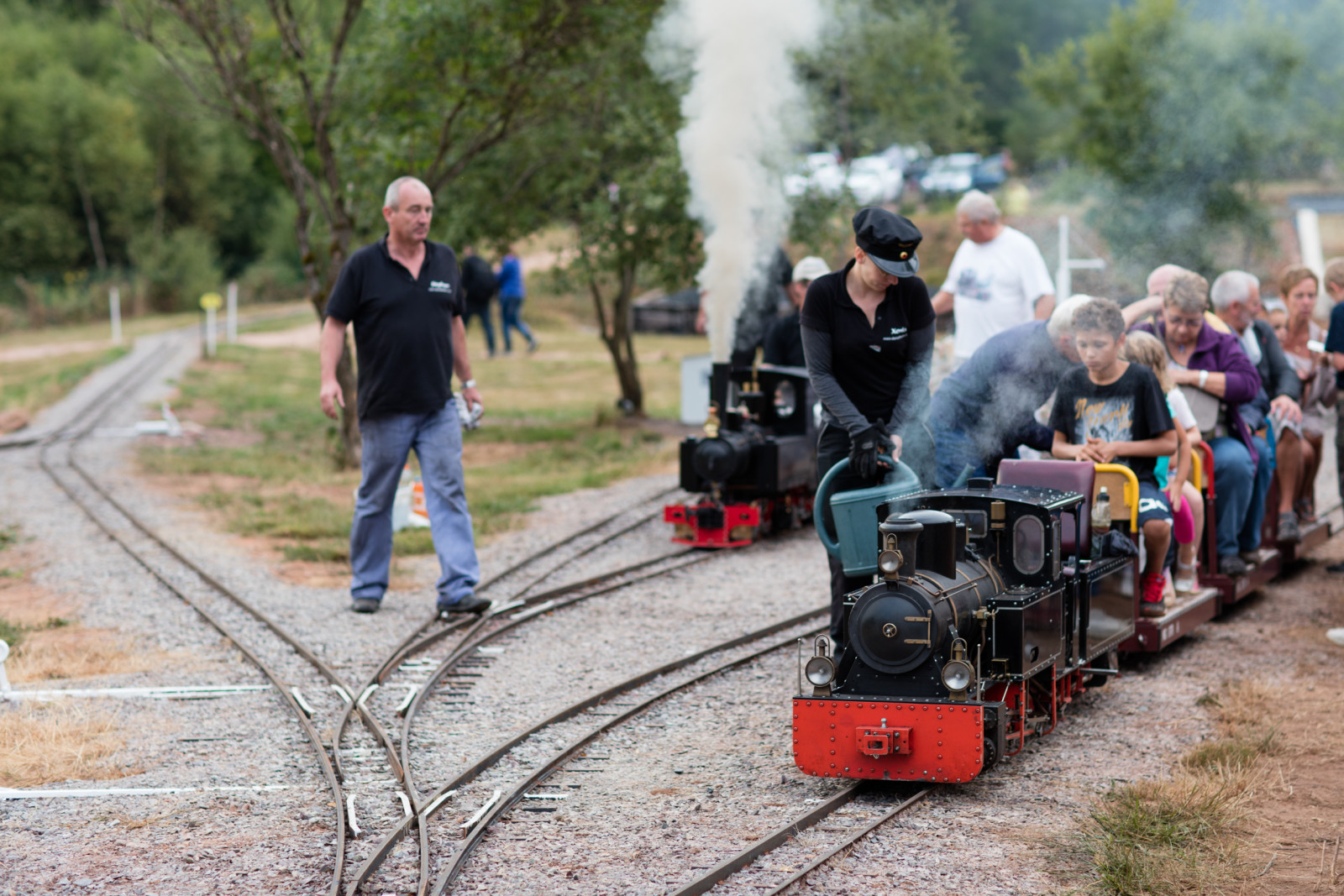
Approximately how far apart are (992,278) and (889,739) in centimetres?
409

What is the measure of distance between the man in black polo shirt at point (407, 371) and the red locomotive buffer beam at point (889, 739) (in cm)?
301

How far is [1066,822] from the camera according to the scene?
4398mm

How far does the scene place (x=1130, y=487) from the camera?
591 centimetres

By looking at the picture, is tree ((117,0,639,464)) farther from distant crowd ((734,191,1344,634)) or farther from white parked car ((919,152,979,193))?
white parked car ((919,152,979,193))

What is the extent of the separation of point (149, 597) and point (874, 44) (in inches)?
807

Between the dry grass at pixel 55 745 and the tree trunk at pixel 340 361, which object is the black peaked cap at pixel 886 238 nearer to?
the dry grass at pixel 55 745

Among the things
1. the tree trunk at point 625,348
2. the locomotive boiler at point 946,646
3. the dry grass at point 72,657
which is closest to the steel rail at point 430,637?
the dry grass at point 72,657

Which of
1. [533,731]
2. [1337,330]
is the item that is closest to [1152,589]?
[533,731]

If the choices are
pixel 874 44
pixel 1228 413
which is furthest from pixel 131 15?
pixel 874 44

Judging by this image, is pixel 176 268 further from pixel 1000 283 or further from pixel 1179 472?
pixel 1179 472

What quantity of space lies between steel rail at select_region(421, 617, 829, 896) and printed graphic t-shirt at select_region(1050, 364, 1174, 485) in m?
1.72

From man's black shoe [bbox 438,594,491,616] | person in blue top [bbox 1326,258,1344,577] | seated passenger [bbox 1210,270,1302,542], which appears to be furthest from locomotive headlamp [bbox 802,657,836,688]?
person in blue top [bbox 1326,258,1344,577]

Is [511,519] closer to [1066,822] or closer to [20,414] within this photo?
[1066,822]

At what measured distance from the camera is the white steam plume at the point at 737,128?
10.7 m
